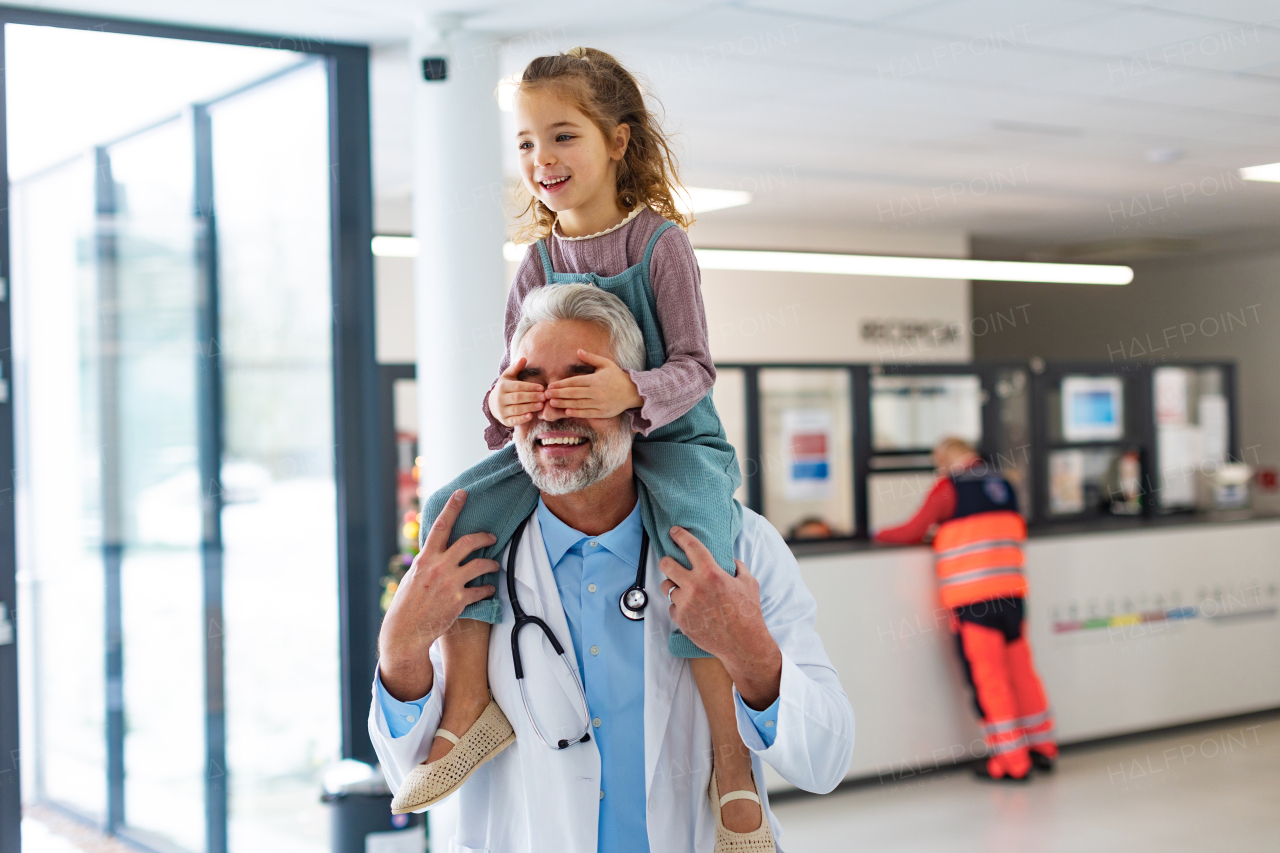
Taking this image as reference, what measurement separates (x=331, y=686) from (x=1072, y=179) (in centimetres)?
576

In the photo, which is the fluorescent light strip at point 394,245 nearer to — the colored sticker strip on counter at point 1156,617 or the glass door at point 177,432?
the glass door at point 177,432

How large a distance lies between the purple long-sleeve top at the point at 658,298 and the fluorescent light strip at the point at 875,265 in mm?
6628

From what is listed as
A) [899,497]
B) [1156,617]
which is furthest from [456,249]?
[899,497]

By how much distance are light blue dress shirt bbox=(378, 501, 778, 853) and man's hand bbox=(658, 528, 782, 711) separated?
0.16 metres

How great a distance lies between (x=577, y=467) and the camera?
1.70 m

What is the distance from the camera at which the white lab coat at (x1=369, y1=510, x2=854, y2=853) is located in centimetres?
175

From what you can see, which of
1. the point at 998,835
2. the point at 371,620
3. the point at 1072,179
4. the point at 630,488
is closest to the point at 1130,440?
the point at 1072,179

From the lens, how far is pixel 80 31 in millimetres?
4242

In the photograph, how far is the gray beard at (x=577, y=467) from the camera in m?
1.69

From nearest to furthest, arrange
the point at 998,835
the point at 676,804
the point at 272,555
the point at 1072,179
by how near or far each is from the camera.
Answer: the point at 676,804
the point at 272,555
the point at 998,835
the point at 1072,179

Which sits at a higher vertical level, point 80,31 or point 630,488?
point 80,31

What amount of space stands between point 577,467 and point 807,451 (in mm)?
5845

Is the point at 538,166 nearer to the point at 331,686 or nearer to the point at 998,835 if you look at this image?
the point at 331,686

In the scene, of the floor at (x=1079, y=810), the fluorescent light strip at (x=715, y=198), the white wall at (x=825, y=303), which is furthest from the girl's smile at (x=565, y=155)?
the white wall at (x=825, y=303)
